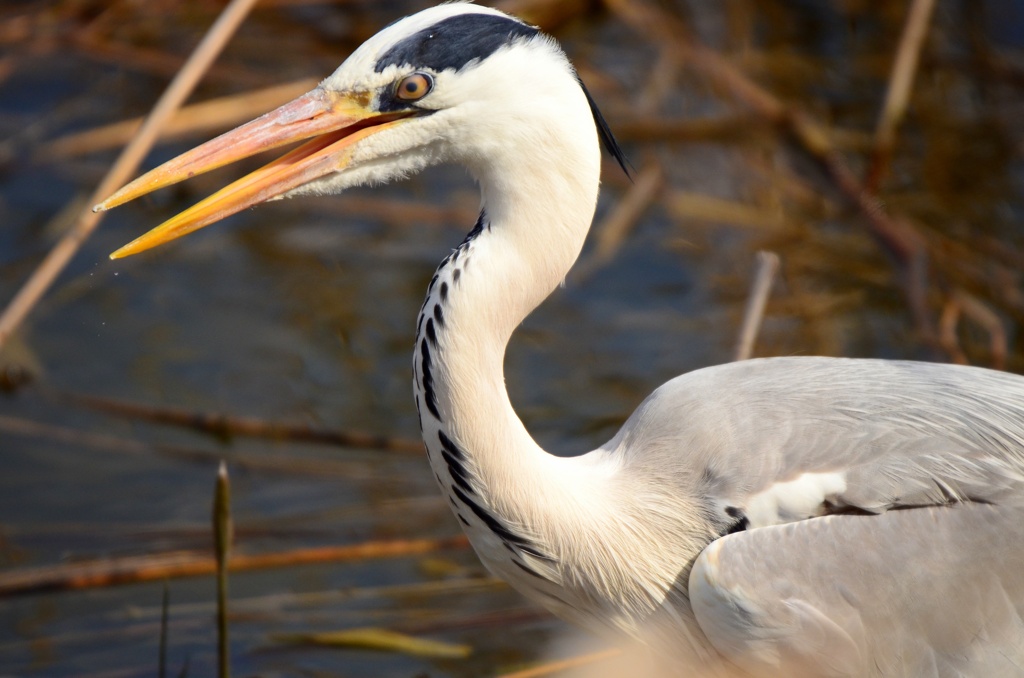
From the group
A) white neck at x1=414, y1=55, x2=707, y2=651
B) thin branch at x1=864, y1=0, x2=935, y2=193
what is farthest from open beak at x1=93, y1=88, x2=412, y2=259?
thin branch at x1=864, y1=0, x2=935, y2=193

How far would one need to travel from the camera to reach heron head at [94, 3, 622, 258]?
2.41m

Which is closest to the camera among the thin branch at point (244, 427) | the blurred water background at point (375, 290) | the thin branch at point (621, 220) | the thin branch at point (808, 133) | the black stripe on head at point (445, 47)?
the black stripe on head at point (445, 47)

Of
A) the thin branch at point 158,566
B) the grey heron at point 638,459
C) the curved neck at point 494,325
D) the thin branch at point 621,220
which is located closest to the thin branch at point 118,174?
the thin branch at point 158,566

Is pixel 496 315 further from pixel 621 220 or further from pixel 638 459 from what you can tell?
pixel 621 220

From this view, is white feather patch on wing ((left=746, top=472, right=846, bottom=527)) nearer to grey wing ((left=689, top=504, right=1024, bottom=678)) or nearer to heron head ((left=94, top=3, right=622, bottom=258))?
grey wing ((left=689, top=504, right=1024, bottom=678))

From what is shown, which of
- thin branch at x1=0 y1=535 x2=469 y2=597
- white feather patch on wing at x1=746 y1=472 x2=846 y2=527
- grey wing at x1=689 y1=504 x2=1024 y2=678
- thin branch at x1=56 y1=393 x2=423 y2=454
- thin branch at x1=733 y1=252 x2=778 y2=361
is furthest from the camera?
thin branch at x1=56 y1=393 x2=423 y2=454

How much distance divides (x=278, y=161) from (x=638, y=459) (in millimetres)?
1005

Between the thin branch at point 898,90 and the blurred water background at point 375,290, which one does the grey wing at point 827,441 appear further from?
the thin branch at point 898,90

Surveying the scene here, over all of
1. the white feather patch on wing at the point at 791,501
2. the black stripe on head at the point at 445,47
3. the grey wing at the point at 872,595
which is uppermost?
the black stripe on head at the point at 445,47

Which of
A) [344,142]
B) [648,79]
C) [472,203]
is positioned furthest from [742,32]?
[344,142]

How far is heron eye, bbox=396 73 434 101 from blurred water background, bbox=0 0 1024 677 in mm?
1740

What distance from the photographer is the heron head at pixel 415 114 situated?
2412 millimetres

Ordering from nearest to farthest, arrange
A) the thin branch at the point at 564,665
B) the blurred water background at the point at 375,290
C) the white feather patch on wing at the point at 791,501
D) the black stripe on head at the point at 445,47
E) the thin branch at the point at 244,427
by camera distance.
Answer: the black stripe on head at the point at 445,47 → the white feather patch on wing at the point at 791,501 → the thin branch at the point at 564,665 → the blurred water background at the point at 375,290 → the thin branch at the point at 244,427

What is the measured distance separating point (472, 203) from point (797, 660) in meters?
3.41
